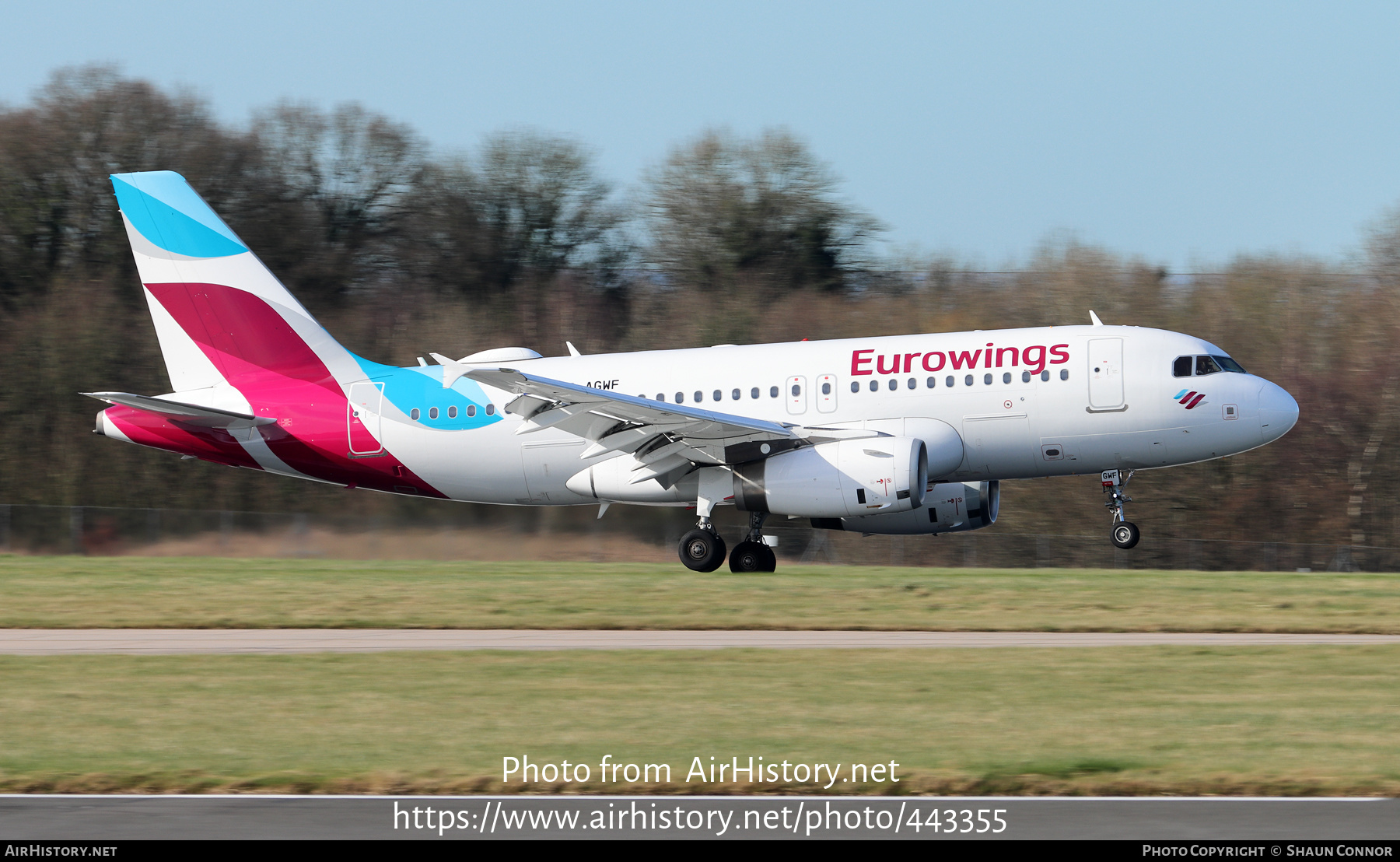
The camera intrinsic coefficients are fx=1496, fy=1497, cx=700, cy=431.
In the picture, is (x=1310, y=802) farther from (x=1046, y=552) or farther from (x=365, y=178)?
(x=365, y=178)

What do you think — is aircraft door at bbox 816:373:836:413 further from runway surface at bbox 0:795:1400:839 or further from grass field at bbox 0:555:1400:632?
runway surface at bbox 0:795:1400:839

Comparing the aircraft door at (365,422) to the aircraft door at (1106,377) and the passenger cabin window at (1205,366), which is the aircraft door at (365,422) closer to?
the aircraft door at (1106,377)

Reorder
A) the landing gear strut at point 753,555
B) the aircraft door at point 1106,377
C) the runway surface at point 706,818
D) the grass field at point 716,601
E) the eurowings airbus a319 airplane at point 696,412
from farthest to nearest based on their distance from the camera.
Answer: the landing gear strut at point 753,555 < the aircraft door at point 1106,377 < the eurowings airbus a319 airplane at point 696,412 < the grass field at point 716,601 < the runway surface at point 706,818

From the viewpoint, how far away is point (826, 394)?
28312mm

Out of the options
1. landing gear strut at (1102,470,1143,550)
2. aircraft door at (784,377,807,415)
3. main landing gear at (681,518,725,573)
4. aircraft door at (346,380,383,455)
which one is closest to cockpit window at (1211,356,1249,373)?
landing gear strut at (1102,470,1143,550)

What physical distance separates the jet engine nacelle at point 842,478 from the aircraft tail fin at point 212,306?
9.40 metres

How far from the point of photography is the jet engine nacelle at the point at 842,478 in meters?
26.3

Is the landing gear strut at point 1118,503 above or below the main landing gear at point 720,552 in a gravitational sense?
above

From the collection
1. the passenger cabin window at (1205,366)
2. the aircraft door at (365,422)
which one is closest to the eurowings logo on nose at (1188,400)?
the passenger cabin window at (1205,366)

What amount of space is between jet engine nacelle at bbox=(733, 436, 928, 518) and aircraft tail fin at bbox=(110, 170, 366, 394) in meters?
9.40

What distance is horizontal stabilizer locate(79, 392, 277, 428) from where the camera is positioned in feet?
96.0

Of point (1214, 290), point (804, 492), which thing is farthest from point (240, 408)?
point (1214, 290)

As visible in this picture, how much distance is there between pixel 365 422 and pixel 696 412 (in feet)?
26.0
